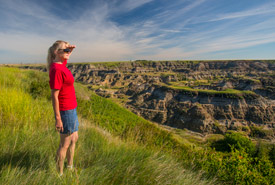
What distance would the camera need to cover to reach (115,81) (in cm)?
12781

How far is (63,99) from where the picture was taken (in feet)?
6.84

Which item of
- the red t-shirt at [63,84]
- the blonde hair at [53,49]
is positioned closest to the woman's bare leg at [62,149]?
the red t-shirt at [63,84]

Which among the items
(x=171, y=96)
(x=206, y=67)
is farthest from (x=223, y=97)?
(x=206, y=67)

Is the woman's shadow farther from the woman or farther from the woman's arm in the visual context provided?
the woman's arm

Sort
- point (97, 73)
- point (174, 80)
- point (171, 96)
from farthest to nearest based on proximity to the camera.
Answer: point (97, 73)
point (174, 80)
point (171, 96)

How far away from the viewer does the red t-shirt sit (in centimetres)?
195

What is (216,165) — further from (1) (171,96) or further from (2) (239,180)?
(1) (171,96)

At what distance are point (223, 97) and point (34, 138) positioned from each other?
7916 centimetres

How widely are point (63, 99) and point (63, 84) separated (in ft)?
0.69

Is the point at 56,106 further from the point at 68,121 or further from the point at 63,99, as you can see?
the point at 68,121

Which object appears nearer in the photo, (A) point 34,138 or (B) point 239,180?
(A) point 34,138

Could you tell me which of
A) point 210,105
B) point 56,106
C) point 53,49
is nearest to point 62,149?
point 56,106

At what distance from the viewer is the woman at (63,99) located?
6.57 ft

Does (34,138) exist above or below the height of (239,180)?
A: above
